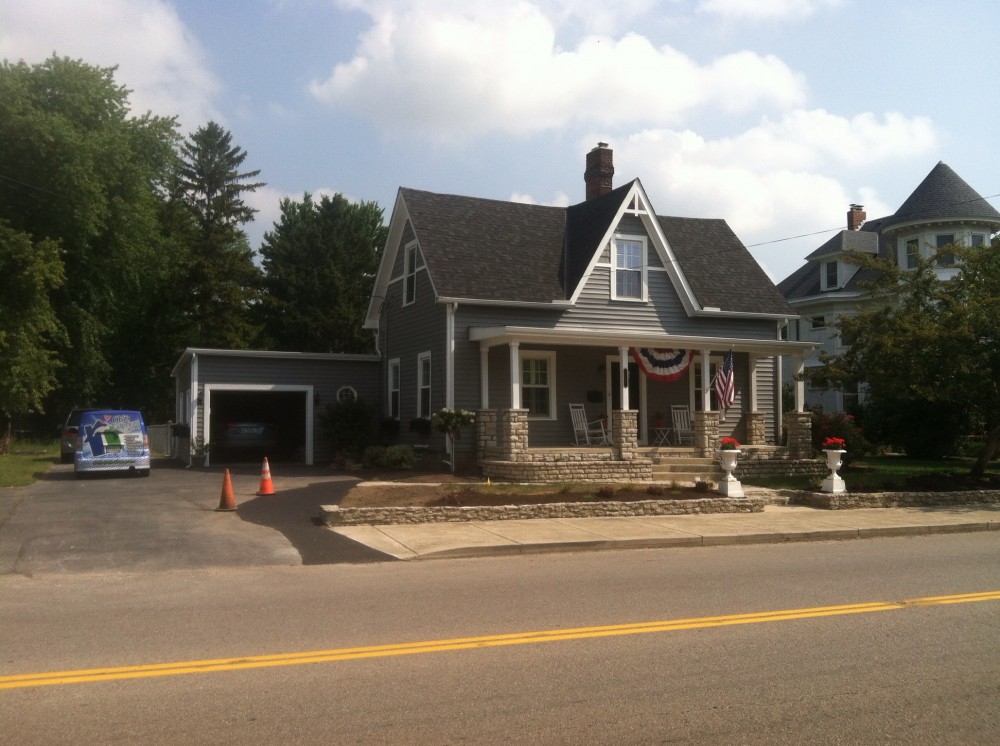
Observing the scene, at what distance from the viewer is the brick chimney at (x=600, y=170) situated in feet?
95.0

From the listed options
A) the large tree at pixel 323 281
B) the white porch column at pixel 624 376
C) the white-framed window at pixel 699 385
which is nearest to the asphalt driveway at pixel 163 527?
the white porch column at pixel 624 376

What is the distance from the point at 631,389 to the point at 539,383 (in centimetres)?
289

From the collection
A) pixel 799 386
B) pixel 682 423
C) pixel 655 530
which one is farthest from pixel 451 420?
pixel 799 386

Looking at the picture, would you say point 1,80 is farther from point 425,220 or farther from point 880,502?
point 880,502

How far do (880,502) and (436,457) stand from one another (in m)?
10.3

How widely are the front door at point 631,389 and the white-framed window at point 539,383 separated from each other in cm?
161

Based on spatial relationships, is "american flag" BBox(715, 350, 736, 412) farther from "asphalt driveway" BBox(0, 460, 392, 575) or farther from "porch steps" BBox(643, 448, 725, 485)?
"asphalt driveway" BBox(0, 460, 392, 575)

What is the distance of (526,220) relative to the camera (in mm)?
26578

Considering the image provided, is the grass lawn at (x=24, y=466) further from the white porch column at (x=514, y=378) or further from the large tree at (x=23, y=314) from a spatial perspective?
the white porch column at (x=514, y=378)

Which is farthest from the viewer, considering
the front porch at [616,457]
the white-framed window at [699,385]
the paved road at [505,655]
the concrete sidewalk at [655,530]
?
the white-framed window at [699,385]

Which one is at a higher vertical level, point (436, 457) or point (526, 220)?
point (526, 220)

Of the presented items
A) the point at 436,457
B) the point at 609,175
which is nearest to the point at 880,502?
the point at 436,457

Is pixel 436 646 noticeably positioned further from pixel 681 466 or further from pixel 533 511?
pixel 681 466

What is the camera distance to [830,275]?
1752 inches
